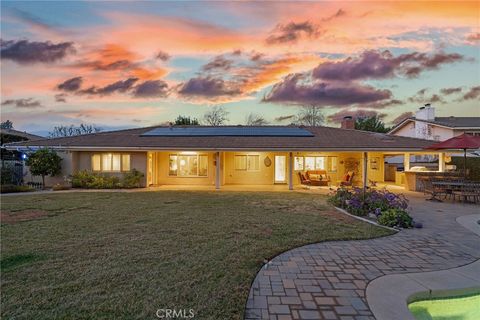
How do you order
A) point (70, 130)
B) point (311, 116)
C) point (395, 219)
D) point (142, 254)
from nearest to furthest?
point (142, 254), point (395, 219), point (311, 116), point (70, 130)

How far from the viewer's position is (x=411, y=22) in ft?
37.4

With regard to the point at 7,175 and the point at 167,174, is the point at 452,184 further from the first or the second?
the point at 7,175

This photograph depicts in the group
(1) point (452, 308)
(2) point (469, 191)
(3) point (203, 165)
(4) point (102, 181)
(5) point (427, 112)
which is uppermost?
(5) point (427, 112)

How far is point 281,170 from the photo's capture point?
67.5 ft

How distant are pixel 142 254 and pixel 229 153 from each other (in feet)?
50.0

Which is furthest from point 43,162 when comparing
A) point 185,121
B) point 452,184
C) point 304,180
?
point 185,121

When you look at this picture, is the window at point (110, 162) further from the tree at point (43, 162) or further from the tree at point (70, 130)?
the tree at point (70, 130)

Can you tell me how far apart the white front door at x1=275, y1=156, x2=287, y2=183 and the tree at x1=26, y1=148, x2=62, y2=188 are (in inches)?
555

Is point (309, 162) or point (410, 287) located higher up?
point (309, 162)

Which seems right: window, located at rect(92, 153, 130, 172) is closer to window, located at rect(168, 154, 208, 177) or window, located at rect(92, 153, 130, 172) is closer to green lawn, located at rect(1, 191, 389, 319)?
window, located at rect(168, 154, 208, 177)

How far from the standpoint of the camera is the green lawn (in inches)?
130

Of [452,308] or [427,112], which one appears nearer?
[452,308]

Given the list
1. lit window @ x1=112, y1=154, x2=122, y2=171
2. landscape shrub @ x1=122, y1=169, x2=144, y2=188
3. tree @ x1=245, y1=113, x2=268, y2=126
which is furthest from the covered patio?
tree @ x1=245, y1=113, x2=268, y2=126

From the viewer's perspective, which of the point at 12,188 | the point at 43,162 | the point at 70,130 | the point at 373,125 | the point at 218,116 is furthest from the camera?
the point at 70,130
